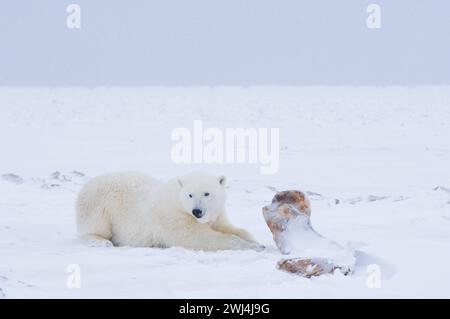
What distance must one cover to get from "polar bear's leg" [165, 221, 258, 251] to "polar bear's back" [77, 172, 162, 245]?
0.98ft

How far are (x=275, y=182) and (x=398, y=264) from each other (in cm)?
556

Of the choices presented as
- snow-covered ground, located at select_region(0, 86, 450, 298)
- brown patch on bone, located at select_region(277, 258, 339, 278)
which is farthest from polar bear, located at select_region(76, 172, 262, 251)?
brown patch on bone, located at select_region(277, 258, 339, 278)

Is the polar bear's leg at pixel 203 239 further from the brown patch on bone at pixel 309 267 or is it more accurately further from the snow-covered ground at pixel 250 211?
the brown patch on bone at pixel 309 267

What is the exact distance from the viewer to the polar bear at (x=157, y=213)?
5020mm

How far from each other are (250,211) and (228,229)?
1.53m

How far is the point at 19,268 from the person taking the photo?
4141 millimetres

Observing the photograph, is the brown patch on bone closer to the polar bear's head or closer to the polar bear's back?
the polar bear's head

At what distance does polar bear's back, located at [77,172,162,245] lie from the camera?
5332mm

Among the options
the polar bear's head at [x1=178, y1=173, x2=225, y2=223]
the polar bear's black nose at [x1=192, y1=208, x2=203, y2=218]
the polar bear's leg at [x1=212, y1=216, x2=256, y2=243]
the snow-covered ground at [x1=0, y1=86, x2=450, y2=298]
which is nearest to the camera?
the snow-covered ground at [x1=0, y1=86, x2=450, y2=298]

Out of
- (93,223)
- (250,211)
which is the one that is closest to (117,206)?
(93,223)

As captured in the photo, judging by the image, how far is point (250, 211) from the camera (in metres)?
6.76

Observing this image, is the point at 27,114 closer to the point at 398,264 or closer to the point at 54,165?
the point at 54,165

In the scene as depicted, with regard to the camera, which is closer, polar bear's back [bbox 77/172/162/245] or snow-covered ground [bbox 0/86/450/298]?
snow-covered ground [bbox 0/86/450/298]

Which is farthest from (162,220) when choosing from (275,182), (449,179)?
(449,179)
